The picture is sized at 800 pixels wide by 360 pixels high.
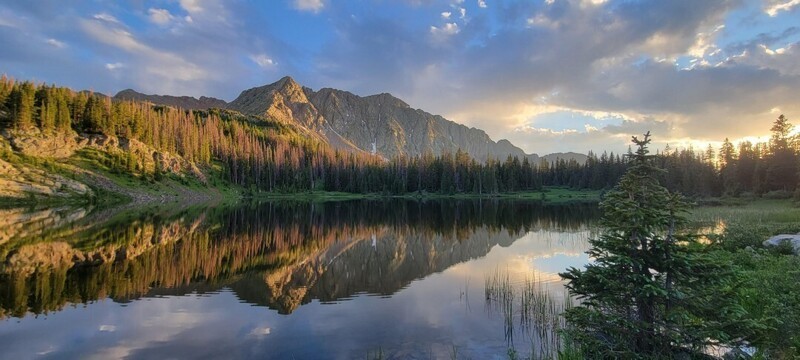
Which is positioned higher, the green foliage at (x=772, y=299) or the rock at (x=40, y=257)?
the green foliage at (x=772, y=299)

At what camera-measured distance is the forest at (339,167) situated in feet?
313

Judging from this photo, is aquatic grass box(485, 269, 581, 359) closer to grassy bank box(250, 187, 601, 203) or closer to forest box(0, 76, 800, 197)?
forest box(0, 76, 800, 197)

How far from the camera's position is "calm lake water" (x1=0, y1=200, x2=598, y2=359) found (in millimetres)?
15281

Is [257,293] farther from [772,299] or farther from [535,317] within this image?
[772,299]

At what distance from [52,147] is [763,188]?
163 m

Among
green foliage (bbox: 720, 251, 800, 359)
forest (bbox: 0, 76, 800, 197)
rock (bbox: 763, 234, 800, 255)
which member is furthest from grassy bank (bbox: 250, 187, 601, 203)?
green foliage (bbox: 720, 251, 800, 359)

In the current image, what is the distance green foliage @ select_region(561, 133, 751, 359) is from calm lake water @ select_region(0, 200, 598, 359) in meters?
4.28

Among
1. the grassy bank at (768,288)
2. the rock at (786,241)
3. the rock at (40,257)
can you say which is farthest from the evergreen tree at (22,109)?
the rock at (786,241)

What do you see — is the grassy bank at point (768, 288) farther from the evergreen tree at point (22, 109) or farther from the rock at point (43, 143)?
the evergreen tree at point (22, 109)

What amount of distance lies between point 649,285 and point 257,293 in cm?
2029

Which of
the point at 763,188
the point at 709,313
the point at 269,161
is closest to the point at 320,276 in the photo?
the point at 709,313

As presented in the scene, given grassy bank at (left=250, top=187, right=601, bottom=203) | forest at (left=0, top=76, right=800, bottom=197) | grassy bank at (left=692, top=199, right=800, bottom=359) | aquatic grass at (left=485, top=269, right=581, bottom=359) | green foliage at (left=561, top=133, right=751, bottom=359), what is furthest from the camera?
grassy bank at (left=250, top=187, right=601, bottom=203)

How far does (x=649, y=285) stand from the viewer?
32.6 feet

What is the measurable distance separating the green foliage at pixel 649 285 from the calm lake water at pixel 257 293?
4277 millimetres
